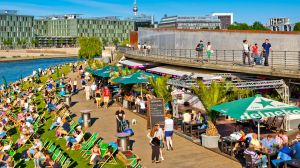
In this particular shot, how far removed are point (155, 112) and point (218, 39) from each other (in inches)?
389

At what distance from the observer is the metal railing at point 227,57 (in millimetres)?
19453

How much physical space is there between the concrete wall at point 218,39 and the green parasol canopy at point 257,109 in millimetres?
8396

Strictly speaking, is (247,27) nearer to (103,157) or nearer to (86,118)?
(86,118)

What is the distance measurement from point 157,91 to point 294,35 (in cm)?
701

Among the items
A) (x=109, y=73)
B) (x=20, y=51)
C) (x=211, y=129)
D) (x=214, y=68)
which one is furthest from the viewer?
(x=20, y=51)

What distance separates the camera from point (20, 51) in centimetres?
17088

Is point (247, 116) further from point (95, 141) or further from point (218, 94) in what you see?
point (95, 141)

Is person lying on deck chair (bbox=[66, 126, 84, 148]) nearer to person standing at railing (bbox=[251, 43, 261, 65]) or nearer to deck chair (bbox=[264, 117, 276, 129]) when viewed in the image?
deck chair (bbox=[264, 117, 276, 129])

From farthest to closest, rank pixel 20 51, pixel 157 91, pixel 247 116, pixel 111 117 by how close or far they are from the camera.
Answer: pixel 20 51
pixel 111 117
pixel 157 91
pixel 247 116

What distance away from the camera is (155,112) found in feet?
57.3

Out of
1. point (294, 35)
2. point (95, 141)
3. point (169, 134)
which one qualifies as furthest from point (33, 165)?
point (294, 35)

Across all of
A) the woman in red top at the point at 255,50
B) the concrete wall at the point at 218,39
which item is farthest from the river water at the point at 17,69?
the woman in red top at the point at 255,50

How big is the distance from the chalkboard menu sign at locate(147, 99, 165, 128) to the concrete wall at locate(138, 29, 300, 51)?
23.9 ft

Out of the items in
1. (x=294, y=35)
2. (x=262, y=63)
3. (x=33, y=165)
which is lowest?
(x=33, y=165)
